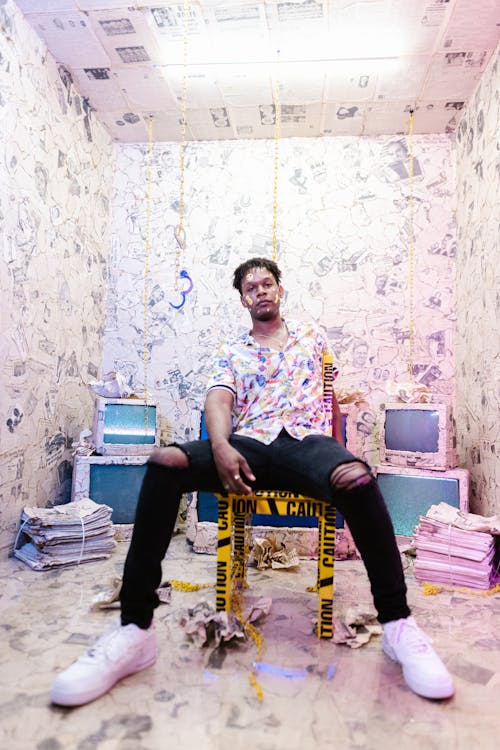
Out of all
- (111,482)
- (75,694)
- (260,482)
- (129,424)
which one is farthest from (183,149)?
(75,694)

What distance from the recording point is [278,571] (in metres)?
2.31

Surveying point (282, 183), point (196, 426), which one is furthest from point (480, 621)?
point (282, 183)

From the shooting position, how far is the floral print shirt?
69.6 inches

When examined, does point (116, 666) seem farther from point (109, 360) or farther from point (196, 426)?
point (109, 360)

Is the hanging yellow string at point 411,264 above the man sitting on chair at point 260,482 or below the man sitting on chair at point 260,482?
above

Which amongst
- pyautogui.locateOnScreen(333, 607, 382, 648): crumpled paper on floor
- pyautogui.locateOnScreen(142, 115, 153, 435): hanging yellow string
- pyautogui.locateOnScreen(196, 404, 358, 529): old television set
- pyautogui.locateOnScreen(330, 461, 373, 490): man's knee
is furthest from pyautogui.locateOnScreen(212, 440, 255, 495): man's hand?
pyautogui.locateOnScreen(142, 115, 153, 435): hanging yellow string

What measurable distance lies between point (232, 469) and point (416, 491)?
1488 millimetres

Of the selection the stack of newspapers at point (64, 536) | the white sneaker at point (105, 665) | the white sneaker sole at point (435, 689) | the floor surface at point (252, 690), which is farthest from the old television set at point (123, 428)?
the white sneaker sole at point (435, 689)

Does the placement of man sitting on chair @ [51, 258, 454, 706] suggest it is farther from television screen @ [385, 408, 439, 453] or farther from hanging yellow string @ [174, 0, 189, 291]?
hanging yellow string @ [174, 0, 189, 291]

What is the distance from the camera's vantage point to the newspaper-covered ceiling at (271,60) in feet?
8.13

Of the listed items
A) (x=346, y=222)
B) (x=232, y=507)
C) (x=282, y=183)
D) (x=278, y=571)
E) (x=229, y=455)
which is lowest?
(x=278, y=571)

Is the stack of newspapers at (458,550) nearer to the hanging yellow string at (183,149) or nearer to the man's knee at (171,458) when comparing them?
the man's knee at (171,458)

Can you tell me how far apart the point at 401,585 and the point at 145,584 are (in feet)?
2.32

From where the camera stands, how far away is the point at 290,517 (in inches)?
100
